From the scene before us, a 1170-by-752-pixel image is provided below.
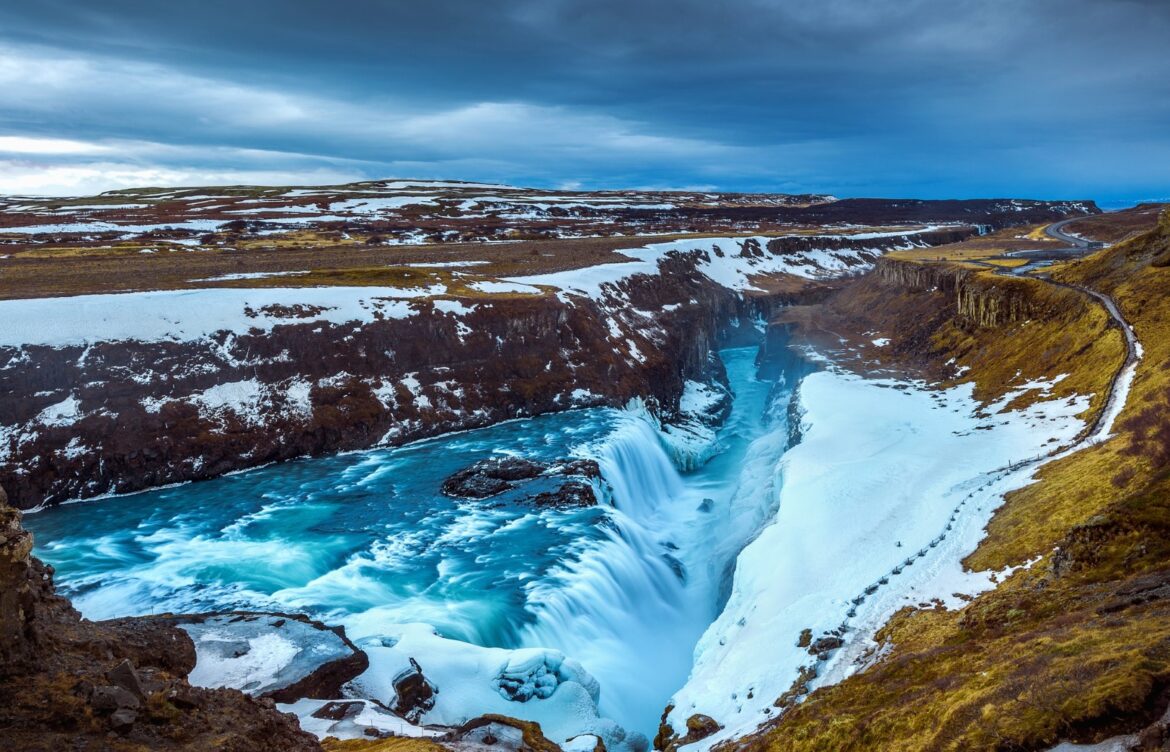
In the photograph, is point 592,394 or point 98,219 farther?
point 98,219

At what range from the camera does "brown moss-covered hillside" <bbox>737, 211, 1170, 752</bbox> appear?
1016 cm

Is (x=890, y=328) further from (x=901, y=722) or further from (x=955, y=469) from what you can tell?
(x=901, y=722)

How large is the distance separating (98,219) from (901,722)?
13963cm

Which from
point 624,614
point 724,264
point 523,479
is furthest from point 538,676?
point 724,264

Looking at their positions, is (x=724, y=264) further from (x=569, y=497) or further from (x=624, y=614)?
(x=624, y=614)

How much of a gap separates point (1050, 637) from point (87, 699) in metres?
17.0

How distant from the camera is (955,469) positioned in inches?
1287

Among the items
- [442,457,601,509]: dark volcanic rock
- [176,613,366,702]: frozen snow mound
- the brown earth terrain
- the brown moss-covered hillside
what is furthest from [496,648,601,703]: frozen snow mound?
[442,457,601,509]: dark volcanic rock

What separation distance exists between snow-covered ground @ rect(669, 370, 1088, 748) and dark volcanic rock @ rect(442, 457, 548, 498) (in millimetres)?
12778

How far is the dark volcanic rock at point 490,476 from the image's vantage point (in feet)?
116

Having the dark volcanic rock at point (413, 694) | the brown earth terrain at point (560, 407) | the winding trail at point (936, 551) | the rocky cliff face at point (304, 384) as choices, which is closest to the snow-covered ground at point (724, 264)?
the brown earth terrain at point (560, 407)

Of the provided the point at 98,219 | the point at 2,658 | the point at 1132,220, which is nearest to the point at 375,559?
the point at 2,658

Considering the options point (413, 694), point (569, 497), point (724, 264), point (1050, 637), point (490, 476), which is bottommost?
point (413, 694)

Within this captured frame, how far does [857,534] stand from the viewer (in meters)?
28.1
